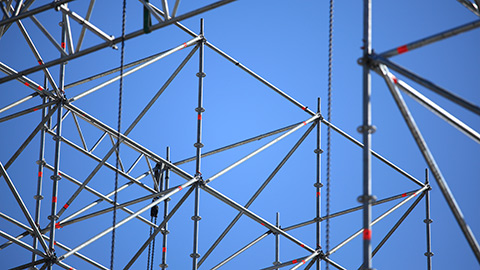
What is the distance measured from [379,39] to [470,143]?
18.2m

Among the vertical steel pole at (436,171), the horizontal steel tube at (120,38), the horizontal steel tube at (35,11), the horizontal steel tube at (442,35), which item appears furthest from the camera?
the horizontal steel tube at (35,11)

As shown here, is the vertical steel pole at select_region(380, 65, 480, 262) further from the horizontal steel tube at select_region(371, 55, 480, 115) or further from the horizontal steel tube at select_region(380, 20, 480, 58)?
the horizontal steel tube at select_region(380, 20, 480, 58)

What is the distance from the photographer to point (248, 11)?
81.4m

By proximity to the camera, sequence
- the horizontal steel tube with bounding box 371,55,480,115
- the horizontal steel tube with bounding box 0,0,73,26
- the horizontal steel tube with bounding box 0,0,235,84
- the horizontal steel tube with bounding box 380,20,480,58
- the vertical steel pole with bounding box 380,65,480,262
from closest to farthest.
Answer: the horizontal steel tube with bounding box 371,55,480,115
the horizontal steel tube with bounding box 380,20,480,58
the vertical steel pole with bounding box 380,65,480,262
the horizontal steel tube with bounding box 0,0,235,84
the horizontal steel tube with bounding box 0,0,73,26

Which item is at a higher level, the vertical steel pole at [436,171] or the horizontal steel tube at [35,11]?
the horizontal steel tube at [35,11]

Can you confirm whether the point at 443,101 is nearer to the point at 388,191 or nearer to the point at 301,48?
the point at 388,191

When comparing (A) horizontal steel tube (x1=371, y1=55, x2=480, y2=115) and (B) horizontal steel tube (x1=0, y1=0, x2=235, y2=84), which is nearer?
(A) horizontal steel tube (x1=371, y1=55, x2=480, y2=115)

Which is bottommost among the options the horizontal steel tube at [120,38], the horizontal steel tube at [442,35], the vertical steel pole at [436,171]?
the vertical steel pole at [436,171]

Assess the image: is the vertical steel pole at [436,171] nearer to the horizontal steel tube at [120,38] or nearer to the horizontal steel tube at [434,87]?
the horizontal steel tube at [434,87]

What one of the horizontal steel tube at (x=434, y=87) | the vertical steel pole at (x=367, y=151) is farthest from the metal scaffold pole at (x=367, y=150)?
the horizontal steel tube at (x=434, y=87)

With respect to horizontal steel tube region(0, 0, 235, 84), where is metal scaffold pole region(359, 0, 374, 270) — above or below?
below

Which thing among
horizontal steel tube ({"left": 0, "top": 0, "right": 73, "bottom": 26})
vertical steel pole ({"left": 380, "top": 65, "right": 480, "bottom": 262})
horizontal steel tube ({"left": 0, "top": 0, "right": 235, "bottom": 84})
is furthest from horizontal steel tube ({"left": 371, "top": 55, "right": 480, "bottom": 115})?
horizontal steel tube ({"left": 0, "top": 0, "right": 73, "bottom": 26})

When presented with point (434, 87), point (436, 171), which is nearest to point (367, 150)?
point (436, 171)

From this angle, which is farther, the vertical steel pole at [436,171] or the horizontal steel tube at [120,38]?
the horizontal steel tube at [120,38]
